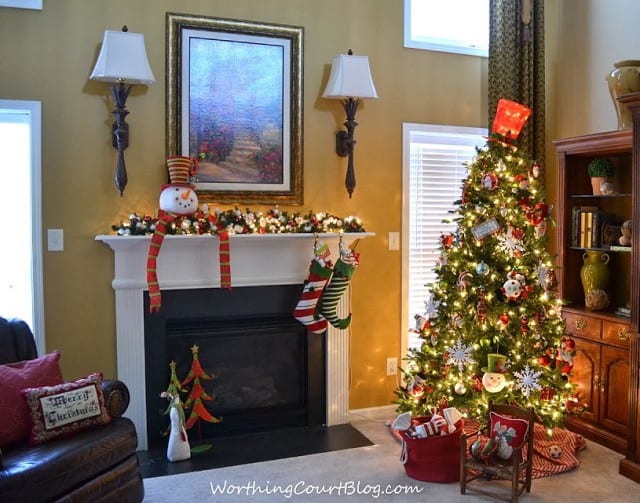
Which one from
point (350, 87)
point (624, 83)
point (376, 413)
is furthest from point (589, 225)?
point (376, 413)

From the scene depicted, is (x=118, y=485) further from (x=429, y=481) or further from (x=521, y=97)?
(x=521, y=97)

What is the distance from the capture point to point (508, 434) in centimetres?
302

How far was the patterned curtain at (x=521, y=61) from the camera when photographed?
4.12 metres

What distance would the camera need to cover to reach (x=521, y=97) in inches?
164

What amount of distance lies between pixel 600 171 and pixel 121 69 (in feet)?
9.64

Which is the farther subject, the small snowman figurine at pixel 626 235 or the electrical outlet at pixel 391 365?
the electrical outlet at pixel 391 365

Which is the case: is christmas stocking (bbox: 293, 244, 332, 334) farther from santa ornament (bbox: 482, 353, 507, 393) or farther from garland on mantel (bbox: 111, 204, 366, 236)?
santa ornament (bbox: 482, 353, 507, 393)

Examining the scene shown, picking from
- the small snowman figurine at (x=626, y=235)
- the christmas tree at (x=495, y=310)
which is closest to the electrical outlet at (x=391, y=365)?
the christmas tree at (x=495, y=310)

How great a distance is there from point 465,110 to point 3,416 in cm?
342

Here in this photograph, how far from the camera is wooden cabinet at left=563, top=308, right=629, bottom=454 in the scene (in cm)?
348

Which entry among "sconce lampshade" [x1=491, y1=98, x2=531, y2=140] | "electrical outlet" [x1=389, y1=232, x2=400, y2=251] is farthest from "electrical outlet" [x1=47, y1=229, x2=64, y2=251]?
"sconce lampshade" [x1=491, y1=98, x2=531, y2=140]

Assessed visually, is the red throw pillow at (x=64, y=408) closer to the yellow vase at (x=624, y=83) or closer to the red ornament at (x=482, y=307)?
the red ornament at (x=482, y=307)

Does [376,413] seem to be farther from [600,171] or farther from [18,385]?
[18,385]

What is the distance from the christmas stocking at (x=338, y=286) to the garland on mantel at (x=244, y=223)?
20 centimetres
